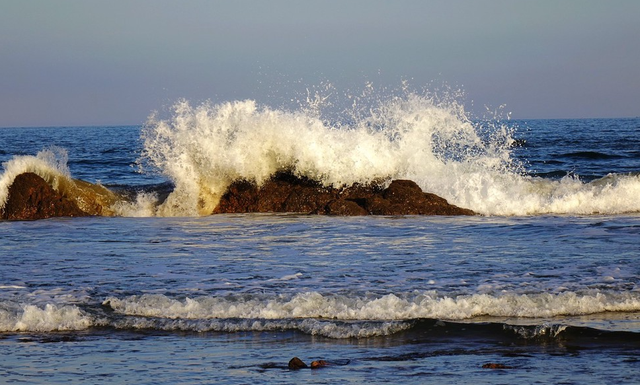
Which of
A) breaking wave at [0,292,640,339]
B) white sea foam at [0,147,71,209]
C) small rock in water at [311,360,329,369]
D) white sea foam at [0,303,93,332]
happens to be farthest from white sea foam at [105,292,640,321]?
white sea foam at [0,147,71,209]

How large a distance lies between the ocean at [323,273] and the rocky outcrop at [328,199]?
0.62 feet

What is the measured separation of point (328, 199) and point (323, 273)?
476 centimetres

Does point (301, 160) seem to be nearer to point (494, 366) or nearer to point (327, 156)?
point (327, 156)

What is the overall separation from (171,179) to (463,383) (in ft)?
30.4

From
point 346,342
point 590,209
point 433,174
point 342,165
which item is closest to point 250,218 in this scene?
point 342,165

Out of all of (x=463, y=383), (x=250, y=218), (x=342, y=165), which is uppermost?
(x=342, y=165)

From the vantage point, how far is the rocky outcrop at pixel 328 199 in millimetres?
11844

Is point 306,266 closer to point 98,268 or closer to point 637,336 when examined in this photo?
point 98,268

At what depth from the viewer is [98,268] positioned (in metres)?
7.91

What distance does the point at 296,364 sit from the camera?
4816 millimetres

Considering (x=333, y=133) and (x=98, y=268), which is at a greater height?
(x=333, y=133)

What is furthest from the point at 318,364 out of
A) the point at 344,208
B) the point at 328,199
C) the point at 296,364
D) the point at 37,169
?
the point at 37,169

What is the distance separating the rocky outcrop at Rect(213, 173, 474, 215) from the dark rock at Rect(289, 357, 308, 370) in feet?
22.9

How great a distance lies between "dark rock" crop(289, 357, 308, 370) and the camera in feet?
15.8
